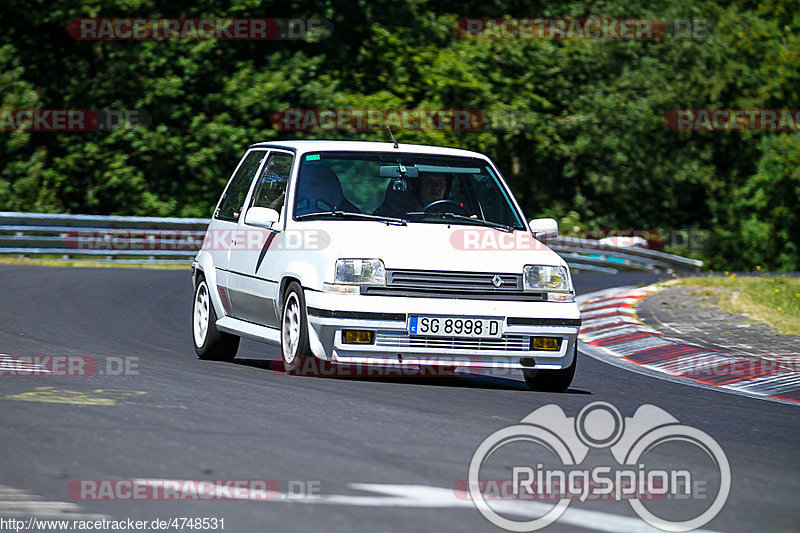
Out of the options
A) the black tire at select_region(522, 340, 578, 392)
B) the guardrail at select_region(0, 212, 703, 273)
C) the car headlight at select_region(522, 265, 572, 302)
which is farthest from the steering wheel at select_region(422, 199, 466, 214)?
the guardrail at select_region(0, 212, 703, 273)

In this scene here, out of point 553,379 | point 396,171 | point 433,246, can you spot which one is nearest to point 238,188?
point 396,171

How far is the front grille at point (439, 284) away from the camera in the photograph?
9.09 metres

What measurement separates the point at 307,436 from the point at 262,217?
331cm

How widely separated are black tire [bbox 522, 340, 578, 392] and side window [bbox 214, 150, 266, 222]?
9.47 ft

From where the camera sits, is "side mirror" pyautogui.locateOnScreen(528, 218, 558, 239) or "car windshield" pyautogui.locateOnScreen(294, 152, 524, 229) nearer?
"car windshield" pyautogui.locateOnScreen(294, 152, 524, 229)

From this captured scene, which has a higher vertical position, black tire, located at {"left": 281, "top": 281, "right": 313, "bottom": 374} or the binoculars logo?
black tire, located at {"left": 281, "top": 281, "right": 313, "bottom": 374}

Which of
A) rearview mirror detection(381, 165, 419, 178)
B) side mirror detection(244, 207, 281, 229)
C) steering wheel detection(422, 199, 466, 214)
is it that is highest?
rearview mirror detection(381, 165, 419, 178)

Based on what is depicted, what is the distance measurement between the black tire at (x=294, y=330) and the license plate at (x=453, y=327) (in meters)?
0.76

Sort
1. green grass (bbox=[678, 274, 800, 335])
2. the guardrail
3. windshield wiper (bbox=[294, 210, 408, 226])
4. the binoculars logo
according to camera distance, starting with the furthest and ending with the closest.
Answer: the guardrail < green grass (bbox=[678, 274, 800, 335]) < windshield wiper (bbox=[294, 210, 408, 226]) < the binoculars logo

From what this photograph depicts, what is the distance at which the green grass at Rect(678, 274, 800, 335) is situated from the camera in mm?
14930

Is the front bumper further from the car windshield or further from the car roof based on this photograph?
the car roof

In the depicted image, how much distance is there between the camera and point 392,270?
29.9 feet

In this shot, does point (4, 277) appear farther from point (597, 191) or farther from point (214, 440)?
point (597, 191)

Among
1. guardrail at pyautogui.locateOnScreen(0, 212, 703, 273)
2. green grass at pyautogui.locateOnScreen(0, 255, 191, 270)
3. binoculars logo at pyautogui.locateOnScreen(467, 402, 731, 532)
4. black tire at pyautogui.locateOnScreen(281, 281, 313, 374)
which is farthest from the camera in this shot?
guardrail at pyautogui.locateOnScreen(0, 212, 703, 273)
